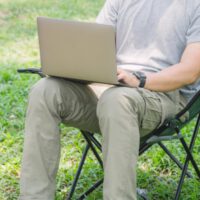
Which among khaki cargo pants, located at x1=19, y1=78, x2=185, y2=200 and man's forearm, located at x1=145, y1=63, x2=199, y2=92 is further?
man's forearm, located at x1=145, y1=63, x2=199, y2=92

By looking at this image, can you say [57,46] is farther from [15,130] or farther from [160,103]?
[15,130]

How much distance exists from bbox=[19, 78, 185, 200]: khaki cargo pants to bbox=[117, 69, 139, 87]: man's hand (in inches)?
2.2

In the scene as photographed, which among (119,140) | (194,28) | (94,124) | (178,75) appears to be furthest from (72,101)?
(194,28)

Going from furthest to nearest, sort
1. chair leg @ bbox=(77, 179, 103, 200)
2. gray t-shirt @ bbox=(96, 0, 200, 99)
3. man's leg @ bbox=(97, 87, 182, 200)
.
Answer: chair leg @ bbox=(77, 179, 103, 200)
gray t-shirt @ bbox=(96, 0, 200, 99)
man's leg @ bbox=(97, 87, 182, 200)

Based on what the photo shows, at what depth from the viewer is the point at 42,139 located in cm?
278

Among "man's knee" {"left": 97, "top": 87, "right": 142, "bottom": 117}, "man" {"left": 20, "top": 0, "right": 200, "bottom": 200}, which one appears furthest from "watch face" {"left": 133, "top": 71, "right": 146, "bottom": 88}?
"man's knee" {"left": 97, "top": 87, "right": 142, "bottom": 117}

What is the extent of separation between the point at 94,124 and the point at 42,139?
0.30 m

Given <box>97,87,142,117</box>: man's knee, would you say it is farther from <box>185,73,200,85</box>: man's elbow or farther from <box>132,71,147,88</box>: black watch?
<box>185,73,200,85</box>: man's elbow

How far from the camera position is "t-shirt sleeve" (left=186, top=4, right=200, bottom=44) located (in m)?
2.93

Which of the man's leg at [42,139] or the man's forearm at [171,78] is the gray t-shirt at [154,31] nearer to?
the man's forearm at [171,78]

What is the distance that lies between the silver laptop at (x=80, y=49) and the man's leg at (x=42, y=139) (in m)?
0.11

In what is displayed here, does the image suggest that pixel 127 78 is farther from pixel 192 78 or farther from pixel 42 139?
pixel 42 139

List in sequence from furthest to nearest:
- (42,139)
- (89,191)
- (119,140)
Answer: (89,191)
(42,139)
(119,140)

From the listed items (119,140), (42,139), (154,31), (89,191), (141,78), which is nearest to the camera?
(119,140)
